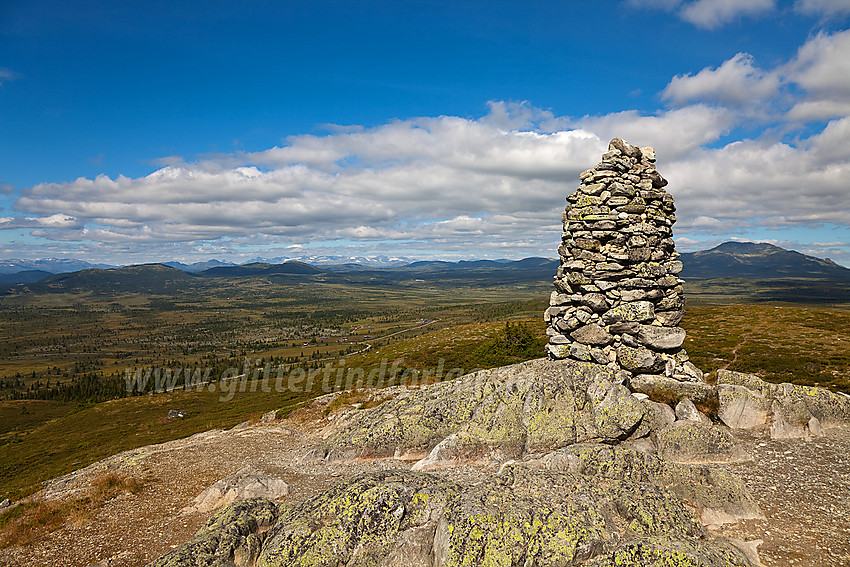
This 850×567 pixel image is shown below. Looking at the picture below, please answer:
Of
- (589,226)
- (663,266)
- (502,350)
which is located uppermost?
(589,226)

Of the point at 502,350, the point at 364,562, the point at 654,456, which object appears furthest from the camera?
the point at 502,350

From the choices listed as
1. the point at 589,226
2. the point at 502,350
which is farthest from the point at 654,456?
the point at 502,350

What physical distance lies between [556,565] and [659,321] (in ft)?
60.9

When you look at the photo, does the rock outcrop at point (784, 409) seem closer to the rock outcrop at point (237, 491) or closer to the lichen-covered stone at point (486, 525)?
the lichen-covered stone at point (486, 525)

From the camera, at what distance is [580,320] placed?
24.9 metres

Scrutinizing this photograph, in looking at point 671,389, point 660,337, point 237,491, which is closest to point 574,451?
point 671,389

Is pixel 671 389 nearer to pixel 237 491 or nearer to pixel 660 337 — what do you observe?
pixel 660 337

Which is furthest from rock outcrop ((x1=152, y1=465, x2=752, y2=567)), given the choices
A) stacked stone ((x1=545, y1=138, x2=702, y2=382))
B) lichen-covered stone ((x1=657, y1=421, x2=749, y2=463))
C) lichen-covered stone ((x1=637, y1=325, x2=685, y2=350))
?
lichen-covered stone ((x1=637, y1=325, x2=685, y2=350))

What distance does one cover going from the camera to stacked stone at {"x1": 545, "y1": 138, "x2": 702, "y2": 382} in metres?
23.9

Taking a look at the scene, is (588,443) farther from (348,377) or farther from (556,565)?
(348,377)

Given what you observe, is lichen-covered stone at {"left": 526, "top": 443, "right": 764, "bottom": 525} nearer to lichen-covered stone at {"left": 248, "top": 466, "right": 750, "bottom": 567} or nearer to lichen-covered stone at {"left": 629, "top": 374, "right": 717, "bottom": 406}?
lichen-covered stone at {"left": 248, "top": 466, "right": 750, "bottom": 567}

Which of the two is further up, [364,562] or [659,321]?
[659,321]

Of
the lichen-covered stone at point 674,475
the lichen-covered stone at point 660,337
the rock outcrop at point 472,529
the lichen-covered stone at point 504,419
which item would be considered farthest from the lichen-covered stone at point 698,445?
the lichen-covered stone at point 660,337

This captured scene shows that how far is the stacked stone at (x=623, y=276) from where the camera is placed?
78.3 feet
